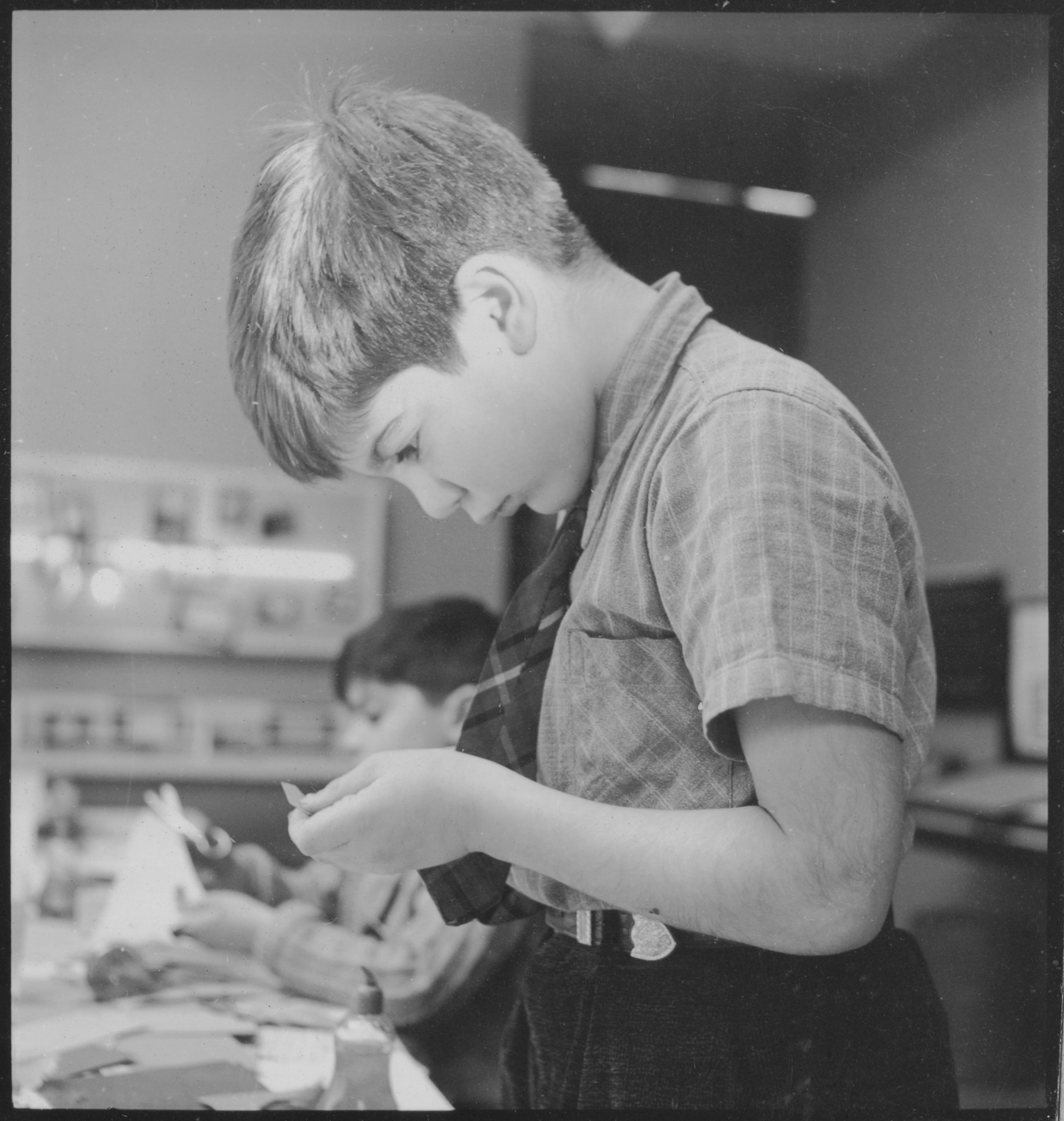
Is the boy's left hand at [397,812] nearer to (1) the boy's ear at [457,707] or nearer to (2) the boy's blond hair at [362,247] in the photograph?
(1) the boy's ear at [457,707]

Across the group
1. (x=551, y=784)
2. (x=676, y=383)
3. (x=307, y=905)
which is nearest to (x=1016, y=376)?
(x=676, y=383)

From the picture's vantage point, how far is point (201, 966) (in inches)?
48.9

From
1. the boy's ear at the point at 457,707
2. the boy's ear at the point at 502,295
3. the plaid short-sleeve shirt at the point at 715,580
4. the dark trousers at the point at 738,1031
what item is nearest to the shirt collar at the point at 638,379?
the plaid short-sleeve shirt at the point at 715,580

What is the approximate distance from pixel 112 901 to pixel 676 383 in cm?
87

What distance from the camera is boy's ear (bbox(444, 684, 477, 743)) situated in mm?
1229

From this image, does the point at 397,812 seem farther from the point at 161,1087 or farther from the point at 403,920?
the point at 161,1087

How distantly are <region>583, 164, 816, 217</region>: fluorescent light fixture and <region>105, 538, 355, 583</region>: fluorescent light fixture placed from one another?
55cm

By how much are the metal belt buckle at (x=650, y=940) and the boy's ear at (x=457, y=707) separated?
0.93ft

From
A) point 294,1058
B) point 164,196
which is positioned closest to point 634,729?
point 294,1058

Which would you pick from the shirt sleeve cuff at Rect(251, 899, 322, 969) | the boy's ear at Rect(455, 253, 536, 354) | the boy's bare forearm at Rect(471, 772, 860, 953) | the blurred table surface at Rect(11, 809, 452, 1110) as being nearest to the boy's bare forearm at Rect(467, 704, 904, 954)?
the boy's bare forearm at Rect(471, 772, 860, 953)

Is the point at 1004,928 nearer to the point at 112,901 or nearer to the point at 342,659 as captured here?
the point at 342,659

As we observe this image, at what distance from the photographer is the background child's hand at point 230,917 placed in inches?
48.9

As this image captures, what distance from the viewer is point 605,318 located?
1.14 meters

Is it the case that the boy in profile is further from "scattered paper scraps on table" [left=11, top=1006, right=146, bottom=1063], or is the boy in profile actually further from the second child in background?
"scattered paper scraps on table" [left=11, top=1006, right=146, bottom=1063]
